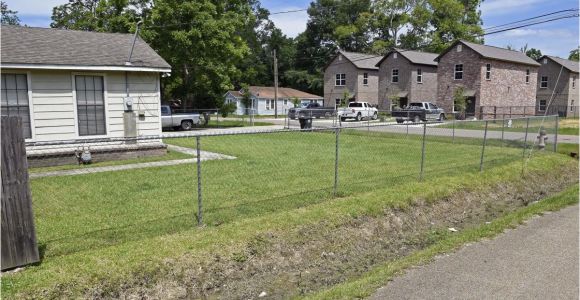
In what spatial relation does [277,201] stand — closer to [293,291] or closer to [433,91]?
[293,291]

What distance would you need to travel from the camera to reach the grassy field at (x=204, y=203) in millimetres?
5077

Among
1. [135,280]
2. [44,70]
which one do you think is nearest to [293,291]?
[135,280]

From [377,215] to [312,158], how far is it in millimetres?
5400

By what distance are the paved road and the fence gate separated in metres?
3.96

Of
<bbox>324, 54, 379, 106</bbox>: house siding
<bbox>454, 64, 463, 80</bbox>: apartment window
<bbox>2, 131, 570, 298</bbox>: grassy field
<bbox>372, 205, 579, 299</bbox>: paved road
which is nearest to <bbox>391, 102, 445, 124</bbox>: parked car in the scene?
<bbox>454, 64, 463, 80</bbox>: apartment window

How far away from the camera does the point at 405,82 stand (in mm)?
47094

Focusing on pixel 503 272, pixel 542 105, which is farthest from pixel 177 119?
pixel 542 105

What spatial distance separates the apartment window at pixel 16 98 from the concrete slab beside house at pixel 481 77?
3623 centimetres

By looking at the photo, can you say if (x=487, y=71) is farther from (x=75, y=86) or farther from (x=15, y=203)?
(x=15, y=203)

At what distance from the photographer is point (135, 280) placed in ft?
16.2

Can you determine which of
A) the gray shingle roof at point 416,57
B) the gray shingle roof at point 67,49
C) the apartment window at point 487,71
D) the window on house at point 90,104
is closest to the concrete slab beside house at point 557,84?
the gray shingle roof at point 416,57

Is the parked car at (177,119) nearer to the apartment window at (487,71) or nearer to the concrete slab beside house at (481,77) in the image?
the concrete slab beside house at (481,77)

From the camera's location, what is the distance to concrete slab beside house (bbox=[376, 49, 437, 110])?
46812mm

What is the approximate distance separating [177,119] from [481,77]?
2754cm
